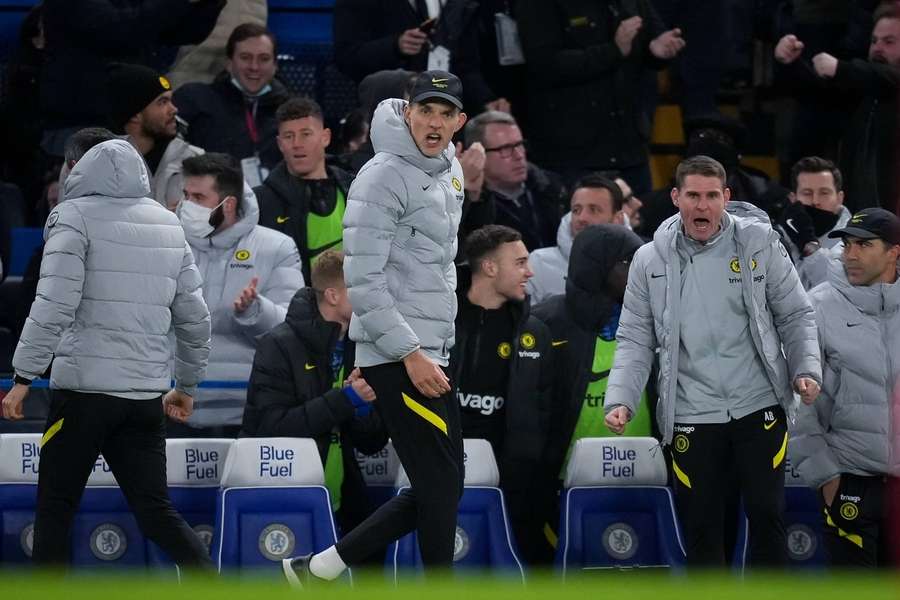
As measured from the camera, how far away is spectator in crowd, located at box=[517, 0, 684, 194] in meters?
10.4

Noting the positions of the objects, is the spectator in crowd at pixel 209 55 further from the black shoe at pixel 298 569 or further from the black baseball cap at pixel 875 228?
the black shoe at pixel 298 569

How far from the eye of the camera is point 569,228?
8836 mm

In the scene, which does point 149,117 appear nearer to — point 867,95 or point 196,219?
point 196,219

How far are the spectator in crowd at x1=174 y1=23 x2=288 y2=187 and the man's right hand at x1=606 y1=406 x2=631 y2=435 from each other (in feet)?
10.8

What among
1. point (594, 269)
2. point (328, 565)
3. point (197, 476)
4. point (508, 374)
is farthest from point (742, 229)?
point (197, 476)

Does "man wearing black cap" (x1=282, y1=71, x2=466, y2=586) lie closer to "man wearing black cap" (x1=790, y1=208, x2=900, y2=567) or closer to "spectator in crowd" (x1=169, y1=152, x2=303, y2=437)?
"spectator in crowd" (x1=169, y1=152, x2=303, y2=437)

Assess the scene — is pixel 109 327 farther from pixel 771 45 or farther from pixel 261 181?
pixel 771 45

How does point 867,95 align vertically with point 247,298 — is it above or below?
above

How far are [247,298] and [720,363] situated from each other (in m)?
2.23

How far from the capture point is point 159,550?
715cm

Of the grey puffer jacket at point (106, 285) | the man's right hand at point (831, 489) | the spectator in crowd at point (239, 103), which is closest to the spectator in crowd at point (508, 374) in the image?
the man's right hand at point (831, 489)

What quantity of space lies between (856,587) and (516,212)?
661 cm

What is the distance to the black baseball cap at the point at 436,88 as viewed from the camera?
6.08 m

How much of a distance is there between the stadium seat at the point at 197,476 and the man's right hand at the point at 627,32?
426 cm
